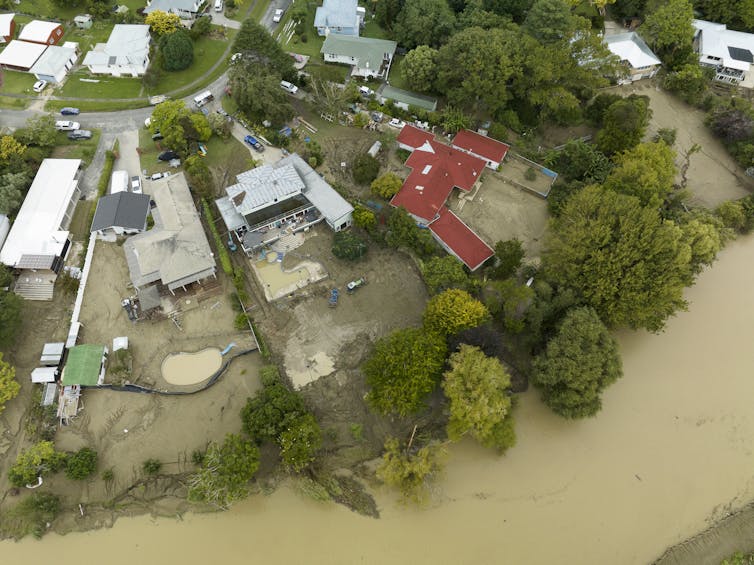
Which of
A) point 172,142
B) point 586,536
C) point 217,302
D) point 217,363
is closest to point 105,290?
point 217,302

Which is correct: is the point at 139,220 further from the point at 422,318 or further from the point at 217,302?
the point at 422,318

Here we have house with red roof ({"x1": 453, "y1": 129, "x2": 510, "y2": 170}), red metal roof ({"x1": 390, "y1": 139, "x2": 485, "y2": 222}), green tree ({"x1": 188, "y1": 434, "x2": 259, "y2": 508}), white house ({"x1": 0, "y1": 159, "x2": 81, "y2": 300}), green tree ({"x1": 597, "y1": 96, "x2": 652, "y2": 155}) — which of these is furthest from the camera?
house with red roof ({"x1": 453, "y1": 129, "x2": 510, "y2": 170})

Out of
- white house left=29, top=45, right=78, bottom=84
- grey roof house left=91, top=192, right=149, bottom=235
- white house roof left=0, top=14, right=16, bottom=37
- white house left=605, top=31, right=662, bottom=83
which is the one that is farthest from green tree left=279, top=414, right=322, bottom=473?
white house roof left=0, top=14, right=16, bottom=37

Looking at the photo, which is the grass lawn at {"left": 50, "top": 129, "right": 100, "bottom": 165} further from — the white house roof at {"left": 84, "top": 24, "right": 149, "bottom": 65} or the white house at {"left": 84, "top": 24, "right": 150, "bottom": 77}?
the white house roof at {"left": 84, "top": 24, "right": 149, "bottom": 65}

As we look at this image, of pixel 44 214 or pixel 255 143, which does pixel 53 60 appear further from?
pixel 255 143

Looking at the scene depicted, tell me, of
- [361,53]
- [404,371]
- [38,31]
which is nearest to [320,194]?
[404,371]

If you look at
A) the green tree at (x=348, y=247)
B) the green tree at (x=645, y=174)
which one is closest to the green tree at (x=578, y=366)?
the green tree at (x=645, y=174)

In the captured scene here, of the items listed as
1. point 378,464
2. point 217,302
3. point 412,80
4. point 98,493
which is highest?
point 412,80
